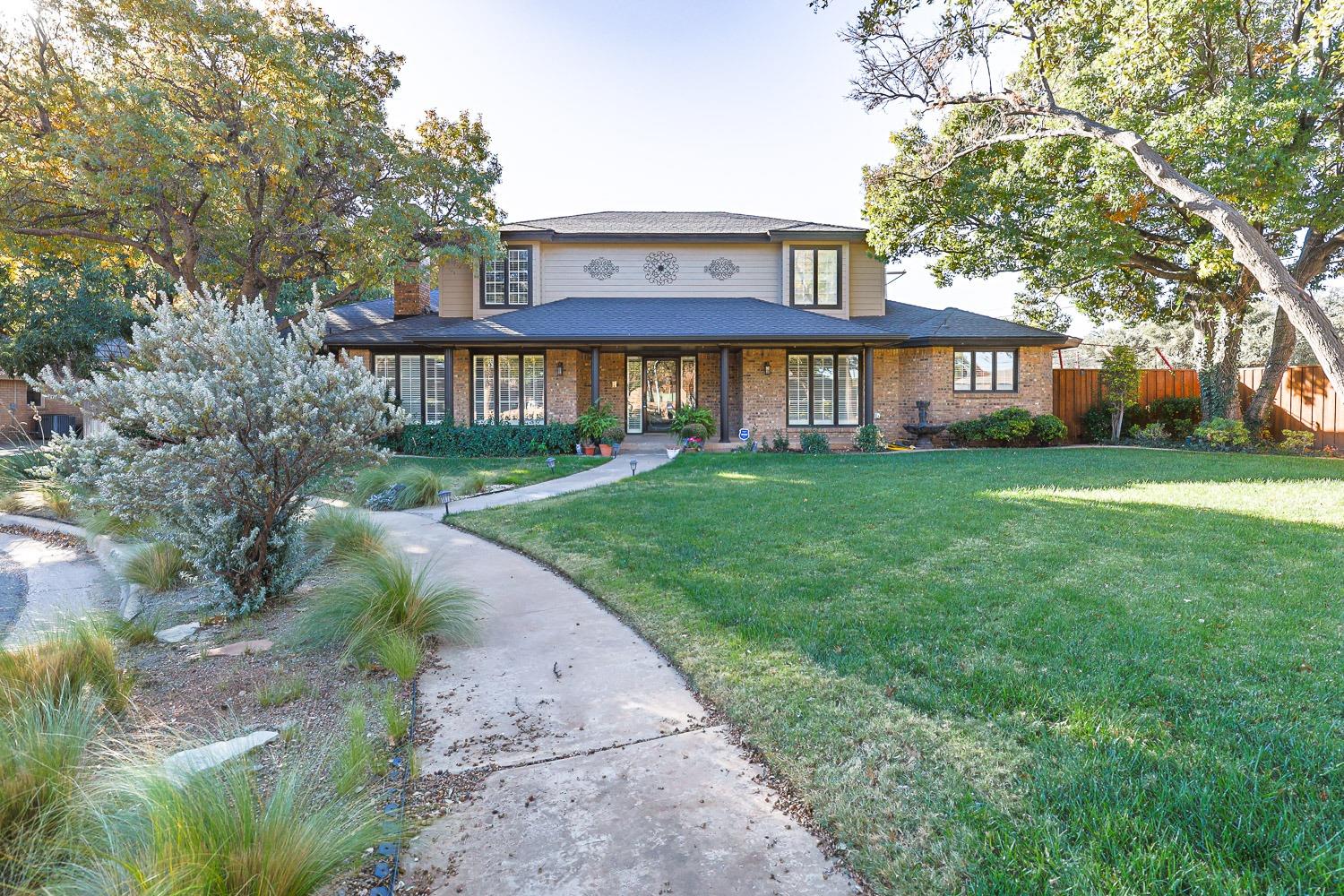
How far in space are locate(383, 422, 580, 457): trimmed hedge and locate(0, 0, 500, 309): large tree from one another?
3.73 meters

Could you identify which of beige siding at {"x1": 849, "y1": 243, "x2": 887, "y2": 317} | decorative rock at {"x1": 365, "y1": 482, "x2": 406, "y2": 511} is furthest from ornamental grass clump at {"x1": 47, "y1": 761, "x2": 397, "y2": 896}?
beige siding at {"x1": 849, "y1": 243, "x2": 887, "y2": 317}

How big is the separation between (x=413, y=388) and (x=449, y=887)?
16398 mm

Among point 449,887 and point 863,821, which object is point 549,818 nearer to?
point 449,887

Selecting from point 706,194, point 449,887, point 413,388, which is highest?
point 706,194

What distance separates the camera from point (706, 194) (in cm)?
2092

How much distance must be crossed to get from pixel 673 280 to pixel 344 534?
13349 millimetres

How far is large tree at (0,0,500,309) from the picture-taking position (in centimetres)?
1133

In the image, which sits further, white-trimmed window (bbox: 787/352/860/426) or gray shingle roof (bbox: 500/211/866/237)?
gray shingle roof (bbox: 500/211/866/237)

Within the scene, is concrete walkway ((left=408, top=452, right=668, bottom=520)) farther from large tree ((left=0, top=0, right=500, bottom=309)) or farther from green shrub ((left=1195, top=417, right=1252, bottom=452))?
green shrub ((left=1195, top=417, right=1252, bottom=452))

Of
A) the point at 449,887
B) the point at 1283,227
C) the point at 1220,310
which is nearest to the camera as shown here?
the point at 449,887

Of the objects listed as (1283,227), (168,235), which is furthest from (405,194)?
(1283,227)

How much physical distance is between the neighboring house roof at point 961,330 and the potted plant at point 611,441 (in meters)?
7.27

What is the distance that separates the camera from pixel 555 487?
33.2ft

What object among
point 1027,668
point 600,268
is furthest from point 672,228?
point 1027,668
